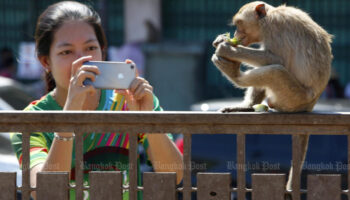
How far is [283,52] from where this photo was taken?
287cm

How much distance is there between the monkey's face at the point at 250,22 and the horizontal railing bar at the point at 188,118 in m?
1.16

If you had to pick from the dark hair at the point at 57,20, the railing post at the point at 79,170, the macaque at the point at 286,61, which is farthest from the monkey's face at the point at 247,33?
the railing post at the point at 79,170

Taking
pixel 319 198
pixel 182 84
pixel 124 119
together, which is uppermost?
pixel 124 119

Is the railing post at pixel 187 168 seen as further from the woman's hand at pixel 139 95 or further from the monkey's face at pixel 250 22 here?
the monkey's face at pixel 250 22

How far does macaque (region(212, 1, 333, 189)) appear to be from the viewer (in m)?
2.77

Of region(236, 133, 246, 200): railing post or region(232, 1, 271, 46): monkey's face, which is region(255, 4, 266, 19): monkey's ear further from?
region(236, 133, 246, 200): railing post

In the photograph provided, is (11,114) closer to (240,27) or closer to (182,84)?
(240,27)

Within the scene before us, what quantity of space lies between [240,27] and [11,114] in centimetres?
143

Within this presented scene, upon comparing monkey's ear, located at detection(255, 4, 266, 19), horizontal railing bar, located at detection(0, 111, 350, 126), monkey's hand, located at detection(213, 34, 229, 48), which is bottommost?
horizontal railing bar, located at detection(0, 111, 350, 126)

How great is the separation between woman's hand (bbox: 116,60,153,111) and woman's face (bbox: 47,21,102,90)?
0.75 ft

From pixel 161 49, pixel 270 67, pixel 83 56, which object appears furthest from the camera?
pixel 161 49

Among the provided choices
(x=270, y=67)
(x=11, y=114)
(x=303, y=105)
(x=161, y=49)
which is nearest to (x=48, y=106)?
(x=11, y=114)

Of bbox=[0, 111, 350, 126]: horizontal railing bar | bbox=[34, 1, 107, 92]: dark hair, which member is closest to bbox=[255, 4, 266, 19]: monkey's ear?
bbox=[34, 1, 107, 92]: dark hair

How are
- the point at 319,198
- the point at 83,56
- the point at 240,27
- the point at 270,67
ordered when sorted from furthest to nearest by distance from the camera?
the point at 240,27, the point at 270,67, the point at 83,56, the point at 319,198
